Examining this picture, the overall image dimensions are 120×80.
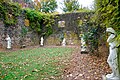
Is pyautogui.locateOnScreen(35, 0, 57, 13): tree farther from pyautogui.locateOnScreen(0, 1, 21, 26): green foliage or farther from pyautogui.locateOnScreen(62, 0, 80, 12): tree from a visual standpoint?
pyautogui.locateOnScreen(0, 1, 21, 26): green foliage

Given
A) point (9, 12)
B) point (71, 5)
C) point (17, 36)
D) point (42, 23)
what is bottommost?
point (17, 36)

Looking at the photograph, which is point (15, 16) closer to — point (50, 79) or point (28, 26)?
point (28, 26)

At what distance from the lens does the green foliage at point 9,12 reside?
12.1 m

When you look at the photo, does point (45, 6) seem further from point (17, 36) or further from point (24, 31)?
point (17, 36)

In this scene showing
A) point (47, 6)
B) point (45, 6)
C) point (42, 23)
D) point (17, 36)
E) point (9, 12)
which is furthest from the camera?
point (47, 6)

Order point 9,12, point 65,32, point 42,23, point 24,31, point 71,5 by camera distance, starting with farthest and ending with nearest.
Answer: point 71,5 → point 42,23 → point 65,32 → point 24,31 → point 9,12

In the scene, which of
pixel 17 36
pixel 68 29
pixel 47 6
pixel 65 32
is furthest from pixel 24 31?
pixel 47 6

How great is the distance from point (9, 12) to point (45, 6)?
11057 mm

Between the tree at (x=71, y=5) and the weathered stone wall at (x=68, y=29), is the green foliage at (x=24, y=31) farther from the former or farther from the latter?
the tree at (x=71, y=5)

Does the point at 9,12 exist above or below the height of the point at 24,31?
above

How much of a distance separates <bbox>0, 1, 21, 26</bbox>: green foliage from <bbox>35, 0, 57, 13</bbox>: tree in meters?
9.84

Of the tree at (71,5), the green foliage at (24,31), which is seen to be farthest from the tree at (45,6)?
the green foliage at (24,31)

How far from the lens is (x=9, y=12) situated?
1286 cm

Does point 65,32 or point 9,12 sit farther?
point 65,32
